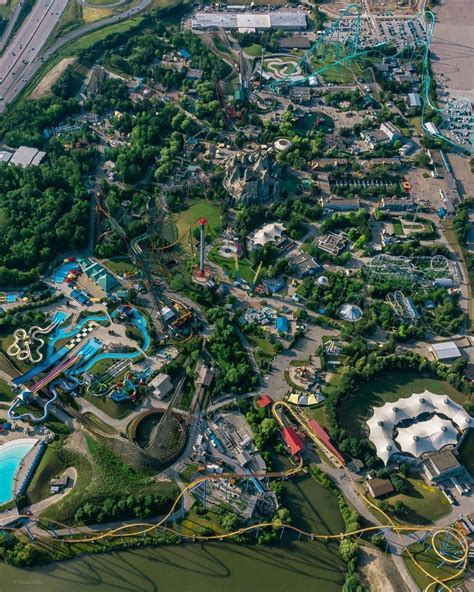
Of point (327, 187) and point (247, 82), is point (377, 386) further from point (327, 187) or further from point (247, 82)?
point (247, 82)

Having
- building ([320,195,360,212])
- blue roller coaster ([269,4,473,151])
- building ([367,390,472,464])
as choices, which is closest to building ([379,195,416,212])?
building ([320,195,360,212])

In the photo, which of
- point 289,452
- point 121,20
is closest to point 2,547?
point 289,452

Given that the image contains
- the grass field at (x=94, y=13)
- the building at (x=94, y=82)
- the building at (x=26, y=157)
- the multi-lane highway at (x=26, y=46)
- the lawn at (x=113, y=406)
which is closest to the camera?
the lawn at (x=113, y=406)

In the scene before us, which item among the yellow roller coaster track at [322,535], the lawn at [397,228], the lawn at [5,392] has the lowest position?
the yellow roller coaster track at [322,535]

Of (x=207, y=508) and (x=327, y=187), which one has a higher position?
(x=327, y=187)

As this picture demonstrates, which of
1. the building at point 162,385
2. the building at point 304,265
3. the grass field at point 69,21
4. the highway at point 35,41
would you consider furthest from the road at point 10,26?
the building at point 162,385

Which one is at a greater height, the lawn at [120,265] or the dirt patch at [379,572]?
the lawn at [120,265]

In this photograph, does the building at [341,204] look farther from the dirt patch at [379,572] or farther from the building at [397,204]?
the dirt patch at [379,572]
